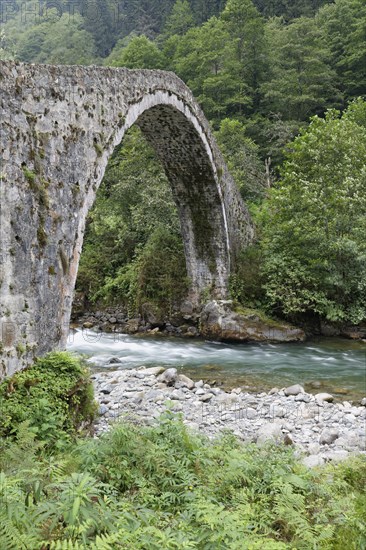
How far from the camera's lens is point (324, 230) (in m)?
11.9

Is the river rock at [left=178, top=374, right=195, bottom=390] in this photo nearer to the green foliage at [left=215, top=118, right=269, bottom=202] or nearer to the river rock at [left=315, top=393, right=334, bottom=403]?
the river rock at [left=315, top=393, right=334, bottom=403]

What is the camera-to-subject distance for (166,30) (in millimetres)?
33688

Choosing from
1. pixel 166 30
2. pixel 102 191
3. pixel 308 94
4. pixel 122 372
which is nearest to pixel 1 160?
pixel 122 372

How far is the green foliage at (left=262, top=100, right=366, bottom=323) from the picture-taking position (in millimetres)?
11820

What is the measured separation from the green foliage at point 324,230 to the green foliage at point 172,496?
8189mm

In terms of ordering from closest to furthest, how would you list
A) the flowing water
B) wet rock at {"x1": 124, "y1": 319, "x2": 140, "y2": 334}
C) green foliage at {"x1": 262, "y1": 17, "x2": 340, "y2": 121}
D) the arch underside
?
the flowing water → the arch underside → wet rock at {"x1": 124, "y1": 319, "x2": 140, "y2": 334} → green foliage at {"x1": 262, "y1": 17, "x2": 340, "y2": 121}

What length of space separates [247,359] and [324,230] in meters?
4.25

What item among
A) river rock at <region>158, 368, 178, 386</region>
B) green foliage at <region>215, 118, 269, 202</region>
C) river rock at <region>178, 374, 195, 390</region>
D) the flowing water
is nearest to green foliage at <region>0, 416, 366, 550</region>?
river rock at <region>178, 374, 195, 390</region>

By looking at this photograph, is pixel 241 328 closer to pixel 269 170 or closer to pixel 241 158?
pixel 241 158

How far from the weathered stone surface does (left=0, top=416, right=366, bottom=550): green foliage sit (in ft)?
25.7

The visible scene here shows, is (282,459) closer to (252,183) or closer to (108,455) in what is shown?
(108,455)

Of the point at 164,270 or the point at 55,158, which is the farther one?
the point at 164,270

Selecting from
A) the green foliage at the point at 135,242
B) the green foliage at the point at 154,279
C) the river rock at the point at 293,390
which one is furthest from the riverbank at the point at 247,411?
the green foliage at the point at 135,242

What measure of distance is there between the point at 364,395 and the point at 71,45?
42.1 meters
